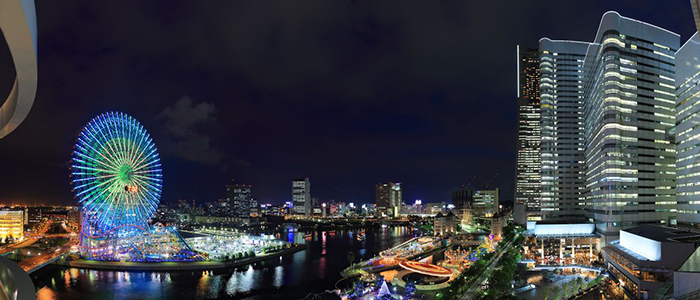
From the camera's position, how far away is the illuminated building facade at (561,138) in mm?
38656

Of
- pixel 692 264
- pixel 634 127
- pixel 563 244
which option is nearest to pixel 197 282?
pixel 563 244

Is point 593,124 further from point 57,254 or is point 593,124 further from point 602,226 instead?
point 57,254

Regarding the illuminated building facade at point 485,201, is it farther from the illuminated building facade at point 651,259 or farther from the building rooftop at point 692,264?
the building rooftop at point 692,264

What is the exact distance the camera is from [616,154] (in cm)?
2361

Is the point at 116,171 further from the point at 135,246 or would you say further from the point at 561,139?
the point at 561,139

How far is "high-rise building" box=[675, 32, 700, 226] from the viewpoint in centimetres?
2027

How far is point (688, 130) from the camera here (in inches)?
827

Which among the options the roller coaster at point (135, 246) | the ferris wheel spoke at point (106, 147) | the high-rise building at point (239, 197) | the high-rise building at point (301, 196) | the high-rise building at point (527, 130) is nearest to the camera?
the ferris wheel spoke at point (106, 147)

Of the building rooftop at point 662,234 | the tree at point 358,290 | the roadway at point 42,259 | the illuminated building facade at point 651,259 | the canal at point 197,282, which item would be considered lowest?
the canal at point 197,282

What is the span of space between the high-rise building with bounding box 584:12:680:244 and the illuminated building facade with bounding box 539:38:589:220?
1299 cm

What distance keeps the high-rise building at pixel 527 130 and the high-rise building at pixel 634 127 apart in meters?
27.9

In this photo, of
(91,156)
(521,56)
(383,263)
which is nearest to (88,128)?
(91,156)

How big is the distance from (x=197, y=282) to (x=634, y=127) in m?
25.1

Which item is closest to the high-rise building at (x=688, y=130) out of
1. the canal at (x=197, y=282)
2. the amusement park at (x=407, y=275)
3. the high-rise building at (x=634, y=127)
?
the high-rise building at (x=634, y=127)
